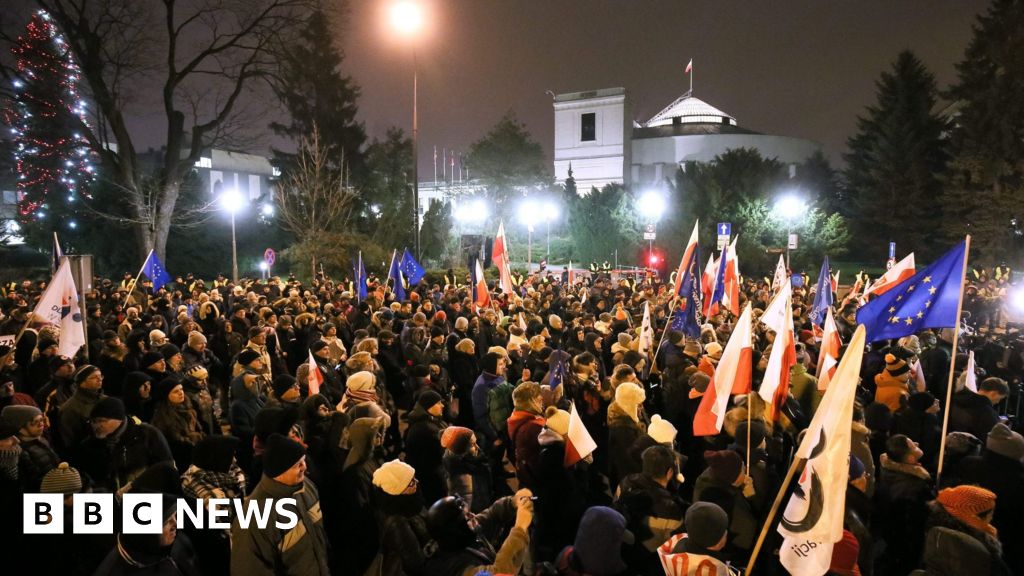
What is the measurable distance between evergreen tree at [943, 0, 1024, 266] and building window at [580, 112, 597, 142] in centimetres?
3472

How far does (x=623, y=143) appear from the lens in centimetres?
6844

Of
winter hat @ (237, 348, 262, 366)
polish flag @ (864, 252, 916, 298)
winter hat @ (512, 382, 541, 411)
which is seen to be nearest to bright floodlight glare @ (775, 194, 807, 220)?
polish flag @ (864, 252, 916, 298)

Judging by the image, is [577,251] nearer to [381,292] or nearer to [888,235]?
[888,235]

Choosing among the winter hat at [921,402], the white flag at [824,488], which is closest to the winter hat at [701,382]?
the winter hat at [921,402]

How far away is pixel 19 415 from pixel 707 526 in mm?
4464

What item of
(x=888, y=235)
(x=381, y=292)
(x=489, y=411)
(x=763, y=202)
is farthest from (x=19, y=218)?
(x=888, y=235)

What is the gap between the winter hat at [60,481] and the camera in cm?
398

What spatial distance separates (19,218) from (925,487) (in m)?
40.2

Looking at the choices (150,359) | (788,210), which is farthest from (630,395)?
(788,210)

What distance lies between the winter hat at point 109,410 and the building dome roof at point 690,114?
76496 mm

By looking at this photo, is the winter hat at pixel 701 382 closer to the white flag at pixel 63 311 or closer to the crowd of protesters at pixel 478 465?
the crowd of protesters at pixel 478 465

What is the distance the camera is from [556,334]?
36.8ft

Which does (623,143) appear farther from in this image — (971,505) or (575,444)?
(971,505)

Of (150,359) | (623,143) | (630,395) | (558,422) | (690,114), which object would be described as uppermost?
(690,114)
